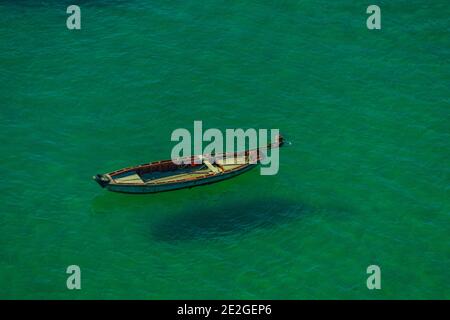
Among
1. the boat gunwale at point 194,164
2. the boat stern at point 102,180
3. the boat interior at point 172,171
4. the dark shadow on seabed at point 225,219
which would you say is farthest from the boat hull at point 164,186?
the dark shadow on seabed at point 225,219

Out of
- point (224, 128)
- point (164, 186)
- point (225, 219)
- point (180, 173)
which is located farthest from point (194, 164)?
point (225, 219)

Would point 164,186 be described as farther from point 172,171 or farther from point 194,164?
point 194,164

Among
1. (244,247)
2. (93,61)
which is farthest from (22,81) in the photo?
(244,247)

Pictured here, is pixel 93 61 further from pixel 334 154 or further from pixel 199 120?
pixel 334 154

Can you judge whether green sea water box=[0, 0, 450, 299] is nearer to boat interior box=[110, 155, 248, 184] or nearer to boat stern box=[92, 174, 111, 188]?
boat interior box=[110, 155, 248, 184]

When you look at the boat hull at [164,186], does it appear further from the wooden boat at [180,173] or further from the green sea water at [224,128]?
the green sea water at [224,128]

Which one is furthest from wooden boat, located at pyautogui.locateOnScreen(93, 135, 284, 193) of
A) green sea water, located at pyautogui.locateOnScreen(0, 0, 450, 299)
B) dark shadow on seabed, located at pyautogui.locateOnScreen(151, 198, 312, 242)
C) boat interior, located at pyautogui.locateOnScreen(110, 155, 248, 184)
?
dark shadow on seabed, located at pyautogui.locateOnScreen(151, 198, 312, 242)
